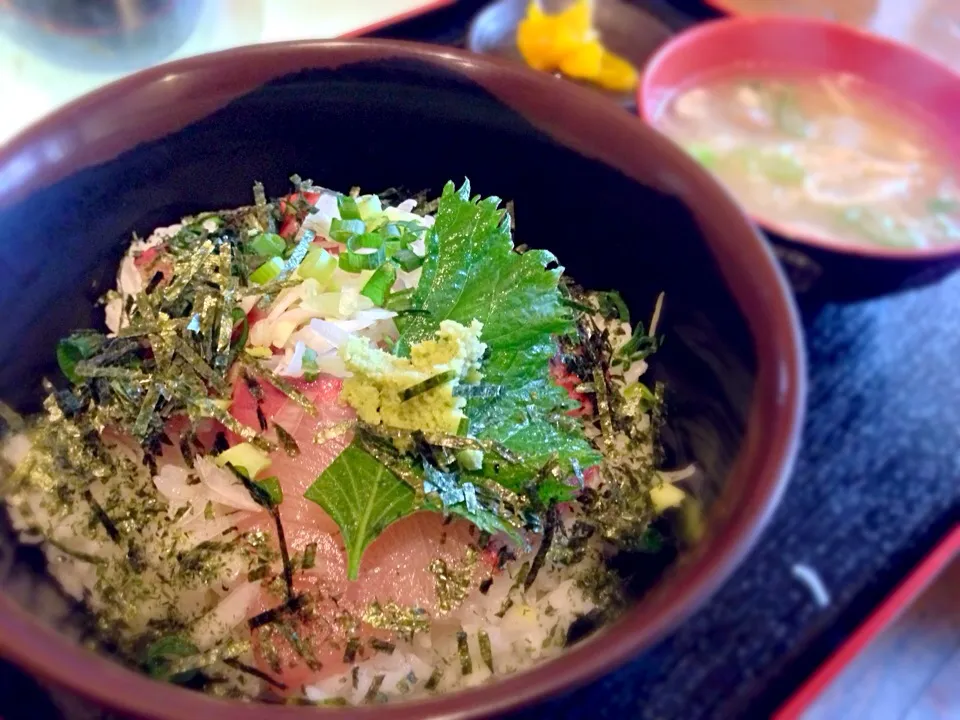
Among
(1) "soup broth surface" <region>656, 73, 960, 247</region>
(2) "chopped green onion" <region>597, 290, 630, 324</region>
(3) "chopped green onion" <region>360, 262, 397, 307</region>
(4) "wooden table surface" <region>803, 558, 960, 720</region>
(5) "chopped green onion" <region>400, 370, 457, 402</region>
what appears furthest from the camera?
(1) "soup broth surface" <region>656, 73, 960, 247</region>

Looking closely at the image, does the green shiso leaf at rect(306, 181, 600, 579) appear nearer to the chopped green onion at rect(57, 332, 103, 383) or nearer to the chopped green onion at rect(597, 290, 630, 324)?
the chopped green onion at rect(597, 290, 630, 324)

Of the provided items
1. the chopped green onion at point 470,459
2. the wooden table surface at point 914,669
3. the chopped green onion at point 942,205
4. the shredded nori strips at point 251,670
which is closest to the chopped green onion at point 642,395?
the chopped green onion at point 470,459

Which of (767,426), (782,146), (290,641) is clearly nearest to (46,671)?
(290,641)

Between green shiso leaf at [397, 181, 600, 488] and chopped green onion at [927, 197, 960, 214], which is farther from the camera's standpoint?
chopped green onion at [927, 197, 960, 214]

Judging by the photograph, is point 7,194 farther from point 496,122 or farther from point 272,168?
point 496,122

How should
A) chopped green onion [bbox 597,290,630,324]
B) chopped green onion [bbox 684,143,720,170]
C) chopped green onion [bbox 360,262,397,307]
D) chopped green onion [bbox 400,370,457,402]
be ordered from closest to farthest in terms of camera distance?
chopped green onion [bbox 400,370,457,402] → chopped green onion [bbox 360,262,397,307] → chopped green onion [bbox 597,290,630,324] → chopped green onion [bbox 684,143,720,170]

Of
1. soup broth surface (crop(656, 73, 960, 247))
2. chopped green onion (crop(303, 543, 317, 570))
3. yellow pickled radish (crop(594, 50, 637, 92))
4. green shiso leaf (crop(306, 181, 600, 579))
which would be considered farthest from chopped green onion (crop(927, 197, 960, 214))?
chopped green onion (crop(303, 543, 317, 570))

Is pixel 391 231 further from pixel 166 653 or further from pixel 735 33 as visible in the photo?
pixel 735 33

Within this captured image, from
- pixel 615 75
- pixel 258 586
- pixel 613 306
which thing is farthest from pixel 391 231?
pixel 615 75
